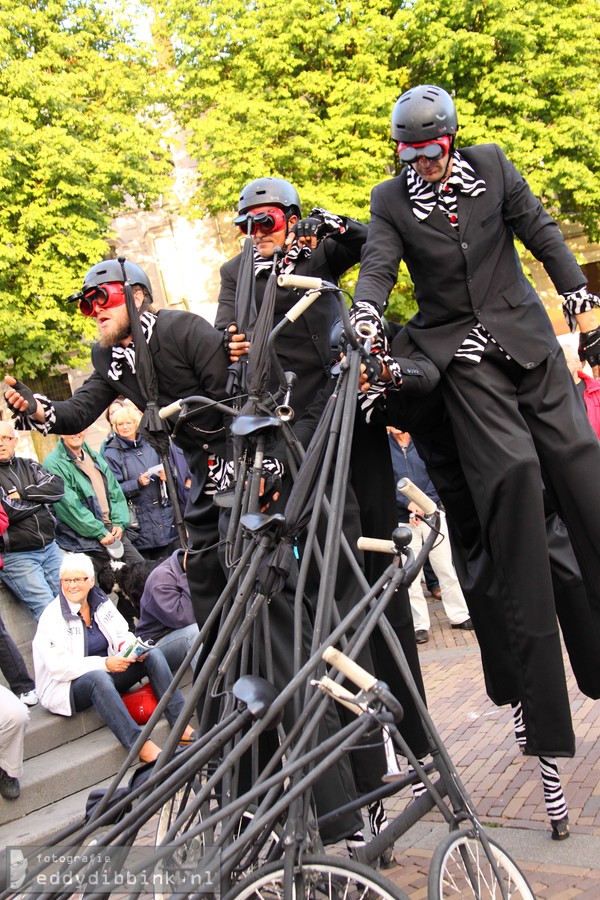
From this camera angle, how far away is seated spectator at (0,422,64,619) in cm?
716

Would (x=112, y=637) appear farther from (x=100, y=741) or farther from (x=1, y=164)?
(x=1, y=164)

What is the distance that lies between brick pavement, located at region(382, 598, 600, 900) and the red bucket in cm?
176

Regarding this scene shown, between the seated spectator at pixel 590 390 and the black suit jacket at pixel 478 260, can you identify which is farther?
the seated spectator at pixel 590 390

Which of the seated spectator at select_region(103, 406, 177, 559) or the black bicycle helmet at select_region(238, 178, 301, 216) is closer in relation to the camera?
the black bicycle helmet at select_region(238, 178, 301, 216)

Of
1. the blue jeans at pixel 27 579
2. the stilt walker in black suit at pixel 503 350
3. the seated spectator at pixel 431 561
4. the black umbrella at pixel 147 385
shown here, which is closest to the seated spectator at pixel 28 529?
the blue jeans at pixel 27 579

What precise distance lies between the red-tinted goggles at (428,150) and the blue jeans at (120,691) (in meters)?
3.58

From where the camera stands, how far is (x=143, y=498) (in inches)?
350

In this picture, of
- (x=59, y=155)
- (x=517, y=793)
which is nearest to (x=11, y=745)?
(x=517, y=793)

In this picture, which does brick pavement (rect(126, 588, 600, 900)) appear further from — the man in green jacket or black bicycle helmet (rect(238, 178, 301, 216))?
the man in green jacket

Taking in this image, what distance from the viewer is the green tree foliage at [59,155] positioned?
20.9m

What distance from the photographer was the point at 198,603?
13.6 ft

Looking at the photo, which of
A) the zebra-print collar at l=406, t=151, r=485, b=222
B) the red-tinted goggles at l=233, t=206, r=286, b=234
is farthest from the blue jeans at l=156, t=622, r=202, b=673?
the zebra-print collar at l=406, t=151, r=485, b=222

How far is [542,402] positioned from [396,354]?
60 cm

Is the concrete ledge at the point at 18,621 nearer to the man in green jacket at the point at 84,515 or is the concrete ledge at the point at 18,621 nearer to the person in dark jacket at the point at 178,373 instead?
the man in green jacket at the point at 84,515
